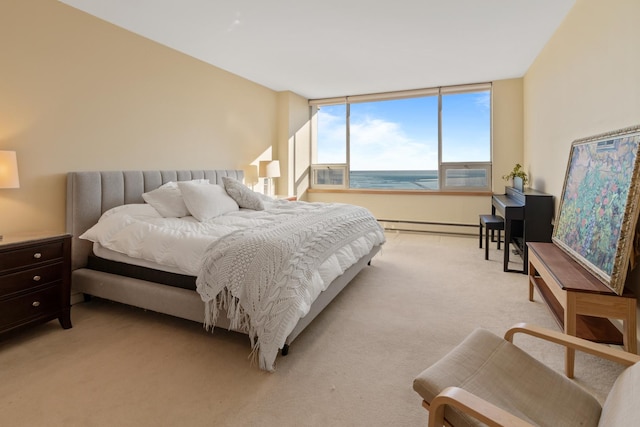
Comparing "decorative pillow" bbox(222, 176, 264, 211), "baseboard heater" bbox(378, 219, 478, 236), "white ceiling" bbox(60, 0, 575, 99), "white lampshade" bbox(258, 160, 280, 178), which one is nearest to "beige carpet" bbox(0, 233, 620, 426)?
"decorative pillow" bbox(222, 176, 264, 211)

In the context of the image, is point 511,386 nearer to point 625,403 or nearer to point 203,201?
point 625,403

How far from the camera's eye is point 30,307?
7.07 ft

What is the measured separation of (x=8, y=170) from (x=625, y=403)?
338 cm

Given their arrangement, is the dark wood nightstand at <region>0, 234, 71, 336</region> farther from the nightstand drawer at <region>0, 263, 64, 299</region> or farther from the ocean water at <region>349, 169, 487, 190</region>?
the ocean water at <region>349, 169, 487, 190</region>

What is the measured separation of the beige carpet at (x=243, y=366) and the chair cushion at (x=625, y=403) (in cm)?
74

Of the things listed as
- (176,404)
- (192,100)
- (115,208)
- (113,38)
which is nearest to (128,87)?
(113,38)

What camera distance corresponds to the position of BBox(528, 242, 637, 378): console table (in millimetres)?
1642

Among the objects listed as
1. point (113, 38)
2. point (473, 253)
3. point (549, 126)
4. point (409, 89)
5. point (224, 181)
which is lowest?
point (473, 253)

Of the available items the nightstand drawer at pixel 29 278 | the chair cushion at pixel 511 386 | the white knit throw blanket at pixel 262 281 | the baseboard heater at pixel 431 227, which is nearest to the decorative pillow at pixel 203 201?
the white knit throw blanket at pixel 262 281

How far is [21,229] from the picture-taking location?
8.29 feet

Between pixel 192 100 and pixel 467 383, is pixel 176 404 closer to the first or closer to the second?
pixel 467 383

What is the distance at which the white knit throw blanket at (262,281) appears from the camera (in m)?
1.81

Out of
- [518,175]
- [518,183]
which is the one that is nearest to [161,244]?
[518,183]

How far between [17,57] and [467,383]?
144 inches
